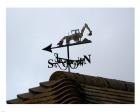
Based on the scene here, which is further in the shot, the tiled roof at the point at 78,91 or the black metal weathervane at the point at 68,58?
the black metal weathervane at the point at 68,58

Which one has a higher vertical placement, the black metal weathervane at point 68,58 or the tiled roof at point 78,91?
the black metal weathervane at point 68,58

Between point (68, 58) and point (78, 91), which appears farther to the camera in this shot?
point (68, 58)

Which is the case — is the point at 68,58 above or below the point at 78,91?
above

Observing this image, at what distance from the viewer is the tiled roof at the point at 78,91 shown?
2.28 meters

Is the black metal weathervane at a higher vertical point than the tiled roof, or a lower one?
higher

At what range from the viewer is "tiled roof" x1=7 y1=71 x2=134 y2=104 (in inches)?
89.7

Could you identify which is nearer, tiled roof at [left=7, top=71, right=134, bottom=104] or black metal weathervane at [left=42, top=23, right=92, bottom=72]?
tiled roof at [left=7, top=71, right=134, bottom=104]

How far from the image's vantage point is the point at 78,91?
7.71ft

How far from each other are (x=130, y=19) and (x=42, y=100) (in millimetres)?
846

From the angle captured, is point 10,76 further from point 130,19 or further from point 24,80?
point 130,19
